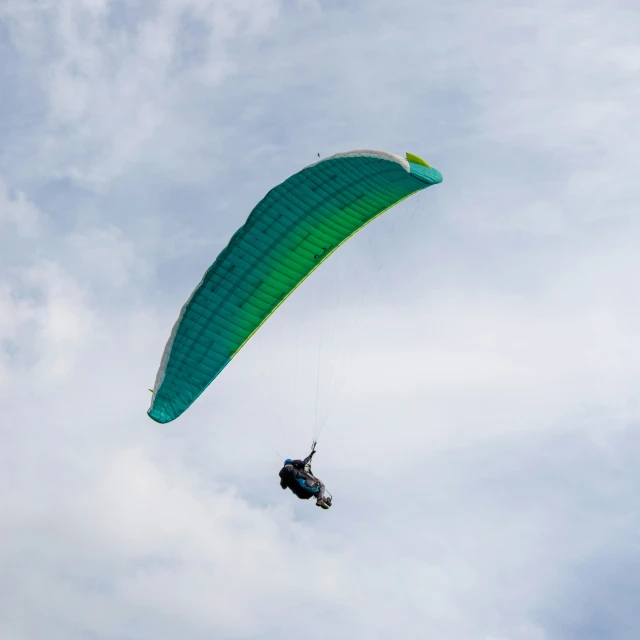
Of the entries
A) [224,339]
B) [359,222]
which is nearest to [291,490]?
[224,339]

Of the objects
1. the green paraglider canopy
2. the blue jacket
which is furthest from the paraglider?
the green paraglider canopy

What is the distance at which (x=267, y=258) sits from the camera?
35.7m

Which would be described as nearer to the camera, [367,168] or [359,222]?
[367,168]

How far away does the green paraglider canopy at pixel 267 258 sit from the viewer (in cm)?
3478

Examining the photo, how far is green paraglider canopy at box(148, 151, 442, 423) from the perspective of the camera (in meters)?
34.8

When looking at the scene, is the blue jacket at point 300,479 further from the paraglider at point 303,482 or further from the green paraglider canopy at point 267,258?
the green paraglider canopy at point 267,258

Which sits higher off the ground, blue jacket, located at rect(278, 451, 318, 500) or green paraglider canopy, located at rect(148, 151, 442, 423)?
green paraglider canopy, located at rect(148, 151, 442, 423)

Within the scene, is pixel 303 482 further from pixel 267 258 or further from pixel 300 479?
pixel 267 258

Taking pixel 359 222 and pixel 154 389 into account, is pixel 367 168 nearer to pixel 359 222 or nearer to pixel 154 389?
pixel 359 222

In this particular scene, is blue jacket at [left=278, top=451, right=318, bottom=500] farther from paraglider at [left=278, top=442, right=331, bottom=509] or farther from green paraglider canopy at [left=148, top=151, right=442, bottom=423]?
green paraglider canopy at [left=148, top=151, right=442, bottom=423]

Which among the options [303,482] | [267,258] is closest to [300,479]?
[303,482]

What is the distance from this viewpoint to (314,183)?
114 feet

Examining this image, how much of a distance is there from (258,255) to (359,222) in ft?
11.3

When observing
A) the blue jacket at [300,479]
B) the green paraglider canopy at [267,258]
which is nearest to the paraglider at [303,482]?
the blue jacket at [300,479]
